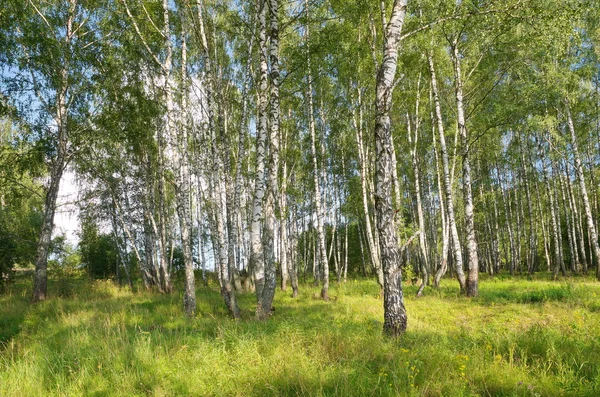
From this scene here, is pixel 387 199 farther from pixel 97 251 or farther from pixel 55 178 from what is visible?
pixel 97 251

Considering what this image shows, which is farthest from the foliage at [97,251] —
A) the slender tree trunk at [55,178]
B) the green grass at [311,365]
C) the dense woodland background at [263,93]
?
the green grass at [311,365]

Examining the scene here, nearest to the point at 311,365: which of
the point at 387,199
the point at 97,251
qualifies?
the point at 387,199

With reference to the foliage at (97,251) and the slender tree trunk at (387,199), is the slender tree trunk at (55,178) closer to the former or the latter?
the foliage at (97,251)

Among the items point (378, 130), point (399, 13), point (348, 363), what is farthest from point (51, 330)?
point (399, 13)

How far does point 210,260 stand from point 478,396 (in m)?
21.8

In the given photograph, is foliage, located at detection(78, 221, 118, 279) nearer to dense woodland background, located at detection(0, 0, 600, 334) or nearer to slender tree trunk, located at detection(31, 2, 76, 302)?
dense woodland background, located at detection(0, 0, 600, 334)

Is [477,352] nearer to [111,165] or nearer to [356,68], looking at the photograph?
[356,68]

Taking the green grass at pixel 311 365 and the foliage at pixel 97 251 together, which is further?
the foliage at pixel 97 251

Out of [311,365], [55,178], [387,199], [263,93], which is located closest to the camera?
[311,365]

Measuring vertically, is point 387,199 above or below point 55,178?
below

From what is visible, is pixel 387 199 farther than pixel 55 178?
No

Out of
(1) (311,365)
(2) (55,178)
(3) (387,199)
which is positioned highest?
(2) (55,178)

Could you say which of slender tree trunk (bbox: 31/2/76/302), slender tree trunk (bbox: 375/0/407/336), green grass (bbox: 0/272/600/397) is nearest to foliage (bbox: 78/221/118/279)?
slender tree trunk (bbox: 31/2/76/302)

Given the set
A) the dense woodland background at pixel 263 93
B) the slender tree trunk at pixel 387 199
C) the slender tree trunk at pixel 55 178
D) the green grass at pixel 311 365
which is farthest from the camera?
the slender tree trunk at pixel 55 178
